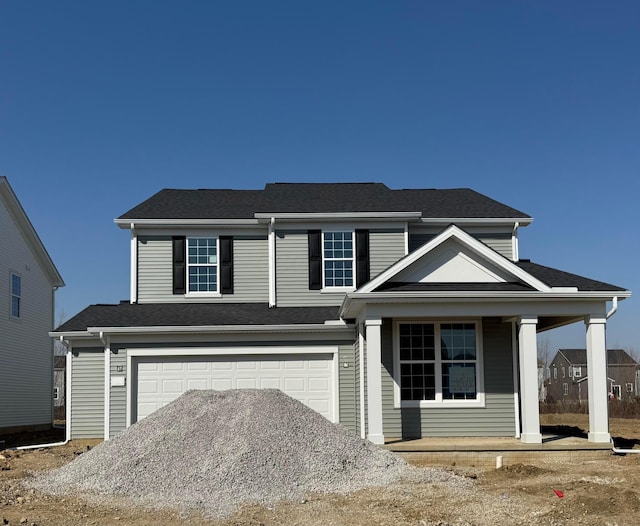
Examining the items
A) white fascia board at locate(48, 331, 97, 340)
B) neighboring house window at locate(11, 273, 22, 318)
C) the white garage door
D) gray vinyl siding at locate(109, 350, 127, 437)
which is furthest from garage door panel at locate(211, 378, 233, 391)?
neighboring house window at locate(11, 273, 22, 318)

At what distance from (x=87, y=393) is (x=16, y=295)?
27.5 feet

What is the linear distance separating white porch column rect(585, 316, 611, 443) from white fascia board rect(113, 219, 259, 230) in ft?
28.8

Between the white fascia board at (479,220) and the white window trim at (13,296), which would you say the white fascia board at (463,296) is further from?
the white window trim at (13,296)

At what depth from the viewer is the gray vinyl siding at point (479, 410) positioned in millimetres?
16969

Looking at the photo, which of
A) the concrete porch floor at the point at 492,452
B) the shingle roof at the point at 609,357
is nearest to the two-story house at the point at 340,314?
the concrete porch floor at the point at 492,452

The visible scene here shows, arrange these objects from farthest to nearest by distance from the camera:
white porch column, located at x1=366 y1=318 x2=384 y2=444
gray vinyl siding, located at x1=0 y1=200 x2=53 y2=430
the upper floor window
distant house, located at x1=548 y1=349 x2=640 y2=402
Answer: distant house, located at x1=548 y1=349 x2=640 y2=402
gray vinyl siding, located at x1=0 y1=200 x2=53 y2=430
the upper floor window
white porch column, located at x1=366 y1=318 x2=384 y2=444

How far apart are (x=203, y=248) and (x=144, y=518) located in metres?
11.0

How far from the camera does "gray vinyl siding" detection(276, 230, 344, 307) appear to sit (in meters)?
20.3

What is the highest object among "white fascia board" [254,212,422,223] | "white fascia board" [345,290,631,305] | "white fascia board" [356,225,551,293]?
"white fascia board" [254,212,422,223]

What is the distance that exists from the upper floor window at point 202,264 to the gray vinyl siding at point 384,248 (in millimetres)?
4032

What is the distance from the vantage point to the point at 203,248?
20594 millimetres

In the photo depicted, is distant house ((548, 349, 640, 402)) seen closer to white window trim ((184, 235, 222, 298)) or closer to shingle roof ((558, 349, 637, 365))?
shingle roof ((558, 349, 637, 365))

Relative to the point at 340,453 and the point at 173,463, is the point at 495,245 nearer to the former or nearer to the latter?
the point at 340,453

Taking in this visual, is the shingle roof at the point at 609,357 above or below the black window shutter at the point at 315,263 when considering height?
below
